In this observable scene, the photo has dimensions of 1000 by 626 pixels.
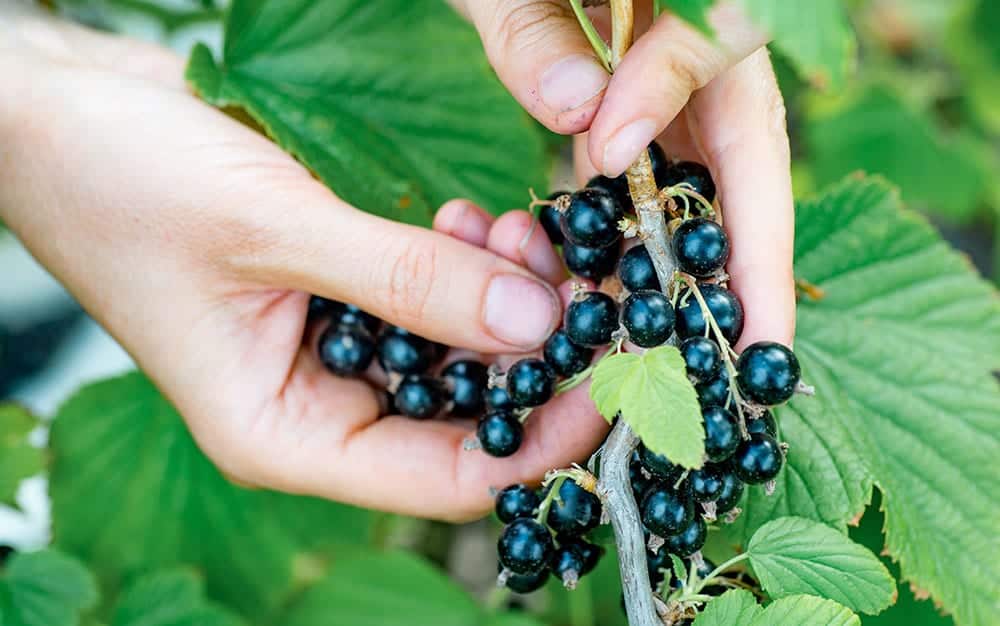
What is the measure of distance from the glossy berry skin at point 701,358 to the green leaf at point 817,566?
0.19 m

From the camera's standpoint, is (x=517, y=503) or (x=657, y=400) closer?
(x=657, y=400)

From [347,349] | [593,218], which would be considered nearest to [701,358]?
[593,218]

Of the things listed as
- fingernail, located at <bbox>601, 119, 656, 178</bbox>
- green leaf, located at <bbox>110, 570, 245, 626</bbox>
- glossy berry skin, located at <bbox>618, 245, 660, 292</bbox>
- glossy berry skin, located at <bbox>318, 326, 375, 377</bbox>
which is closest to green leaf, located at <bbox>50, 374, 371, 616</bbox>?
green leaf, located at <bbox>110, 570, 245, 626</bbox>

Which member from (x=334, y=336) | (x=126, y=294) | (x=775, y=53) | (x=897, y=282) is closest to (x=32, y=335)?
(x=126, y=294)

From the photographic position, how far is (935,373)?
134cm

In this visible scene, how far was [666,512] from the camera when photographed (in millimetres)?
910

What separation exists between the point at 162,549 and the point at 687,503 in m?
1.22

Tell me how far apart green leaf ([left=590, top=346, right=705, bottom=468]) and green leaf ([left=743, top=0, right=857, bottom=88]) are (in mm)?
318

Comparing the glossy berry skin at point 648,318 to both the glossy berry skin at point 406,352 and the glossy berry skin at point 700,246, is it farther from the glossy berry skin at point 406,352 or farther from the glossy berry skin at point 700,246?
the glossy berry skin at point 406,352

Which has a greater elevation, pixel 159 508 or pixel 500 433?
pixel 500 433

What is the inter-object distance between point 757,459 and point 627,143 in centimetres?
Result: 35

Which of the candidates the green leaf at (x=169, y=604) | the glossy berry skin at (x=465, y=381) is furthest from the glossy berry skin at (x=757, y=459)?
the green leaf at (x=169, y=604)

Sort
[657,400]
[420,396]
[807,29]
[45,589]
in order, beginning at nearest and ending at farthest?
1. [807,29]
2. [657,400]
3. [420,396]
4. [45,589]

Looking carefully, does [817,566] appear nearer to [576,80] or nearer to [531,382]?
[531,382]
